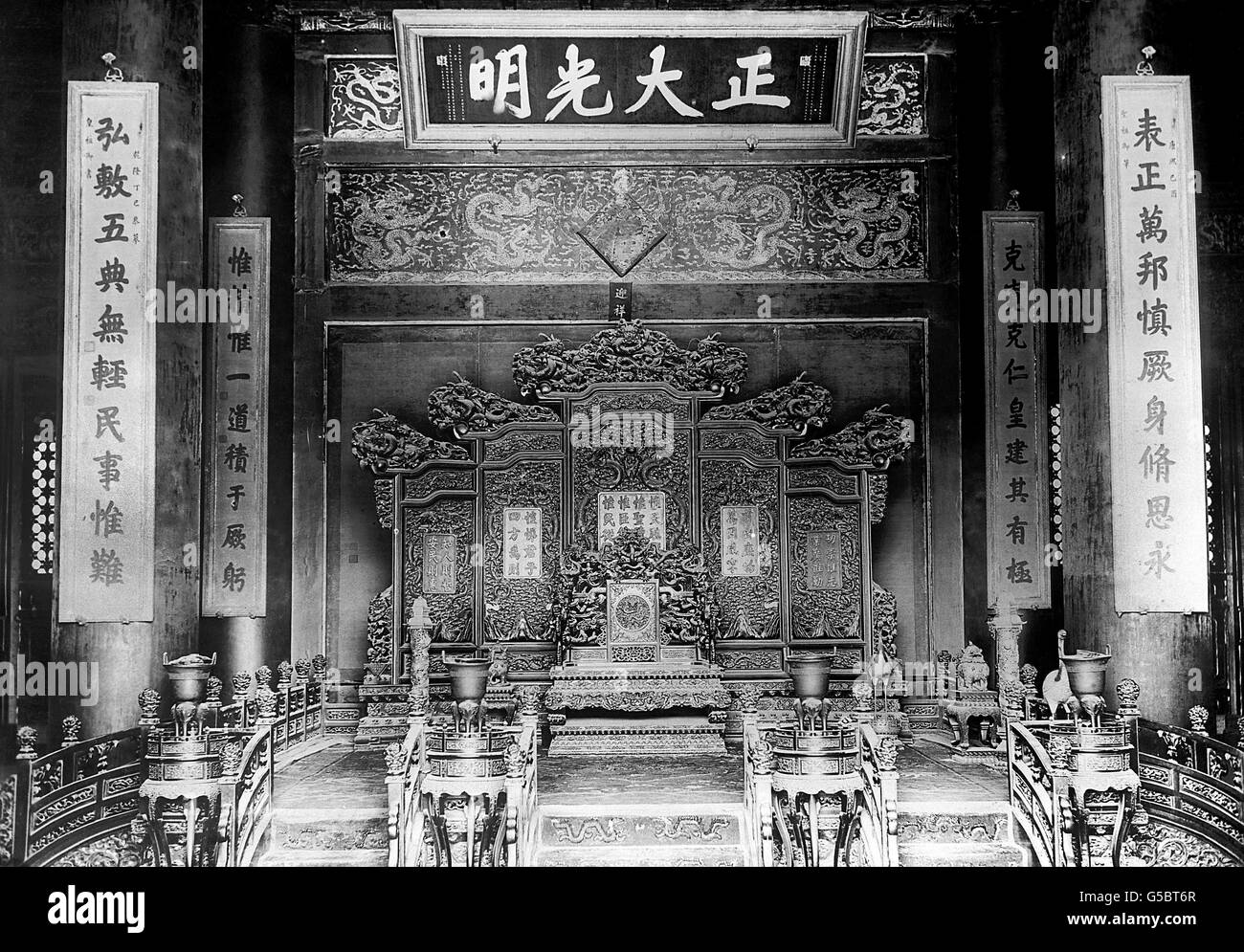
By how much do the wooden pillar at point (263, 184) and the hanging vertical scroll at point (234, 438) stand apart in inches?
1.5

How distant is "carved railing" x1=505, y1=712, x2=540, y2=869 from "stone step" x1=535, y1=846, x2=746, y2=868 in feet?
0.26

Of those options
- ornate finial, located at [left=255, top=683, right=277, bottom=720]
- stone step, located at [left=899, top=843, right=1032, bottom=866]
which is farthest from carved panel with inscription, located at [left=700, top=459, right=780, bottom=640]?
ornate finial, located at [left=255, top=683, right=277, bottom=720]

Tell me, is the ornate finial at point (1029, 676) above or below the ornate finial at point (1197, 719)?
above

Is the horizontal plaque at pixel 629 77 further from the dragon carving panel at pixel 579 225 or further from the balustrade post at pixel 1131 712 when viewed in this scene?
the balustrade post at pixel 1131 712

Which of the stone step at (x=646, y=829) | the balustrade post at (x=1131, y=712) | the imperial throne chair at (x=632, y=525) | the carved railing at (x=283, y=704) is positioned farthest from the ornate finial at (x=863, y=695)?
the carved railing at (x=283, y=704)

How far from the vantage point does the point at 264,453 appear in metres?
4.25

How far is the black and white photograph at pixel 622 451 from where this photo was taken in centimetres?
378

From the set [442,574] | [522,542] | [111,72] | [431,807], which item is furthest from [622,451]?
[111,72]

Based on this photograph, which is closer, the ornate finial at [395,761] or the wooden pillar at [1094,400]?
the ornate finial at [395,761]

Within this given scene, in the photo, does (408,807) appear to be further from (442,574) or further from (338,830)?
(442,574)

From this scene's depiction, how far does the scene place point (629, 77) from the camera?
13.9 feet

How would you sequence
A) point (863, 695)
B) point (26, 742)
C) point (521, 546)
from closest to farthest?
point (26, 742) → point (863, 695) → point (521, 546)

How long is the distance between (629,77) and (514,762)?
2569 millimetres
